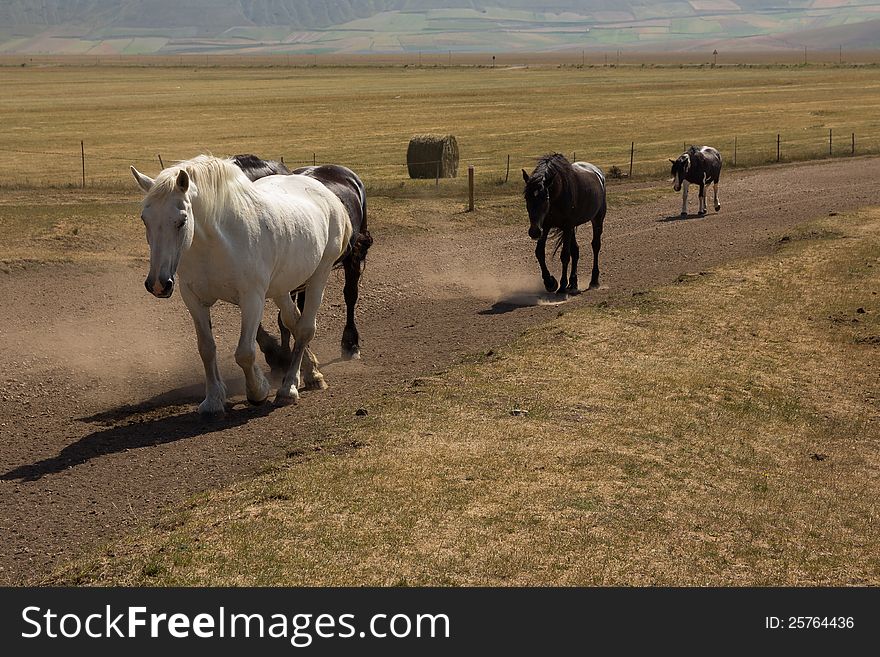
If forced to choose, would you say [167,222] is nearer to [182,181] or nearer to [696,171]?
[182,181]

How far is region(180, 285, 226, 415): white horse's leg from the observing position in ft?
33.6

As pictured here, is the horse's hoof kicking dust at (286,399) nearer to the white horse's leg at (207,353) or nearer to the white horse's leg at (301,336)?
the white horse's leg at (301,336)

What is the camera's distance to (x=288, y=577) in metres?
6.69

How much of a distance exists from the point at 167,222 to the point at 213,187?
813mm

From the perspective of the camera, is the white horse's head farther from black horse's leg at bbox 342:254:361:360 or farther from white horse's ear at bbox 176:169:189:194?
black horse's leg at bbox 342:254:361:360

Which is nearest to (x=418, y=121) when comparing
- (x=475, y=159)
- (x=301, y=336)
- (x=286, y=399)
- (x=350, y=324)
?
(x=475, y=159)

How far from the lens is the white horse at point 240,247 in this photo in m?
9.24

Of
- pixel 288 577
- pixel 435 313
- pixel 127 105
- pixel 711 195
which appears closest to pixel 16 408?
pixel 288 577

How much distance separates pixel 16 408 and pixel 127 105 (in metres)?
66.6

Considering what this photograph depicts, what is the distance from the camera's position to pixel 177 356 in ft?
44.3

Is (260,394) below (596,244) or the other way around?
below

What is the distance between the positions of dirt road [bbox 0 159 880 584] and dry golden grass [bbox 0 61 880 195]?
8580mm

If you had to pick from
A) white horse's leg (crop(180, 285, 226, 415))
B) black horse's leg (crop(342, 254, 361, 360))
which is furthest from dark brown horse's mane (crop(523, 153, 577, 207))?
white horse's leg (crop(180, 285, 226, 415))

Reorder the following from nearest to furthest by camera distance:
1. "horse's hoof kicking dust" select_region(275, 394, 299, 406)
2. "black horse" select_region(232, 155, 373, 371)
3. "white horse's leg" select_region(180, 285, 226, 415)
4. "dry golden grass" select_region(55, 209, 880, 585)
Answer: "dry golden grass" select_region(55, 209, 880, 585) < "white horse's leg" select_region(180, 285, 226, 415) < "horse's hoof kicking dust" select_region(275, 394, 299, 406) < "black horse" select_region(232, 155, 373, 371)
